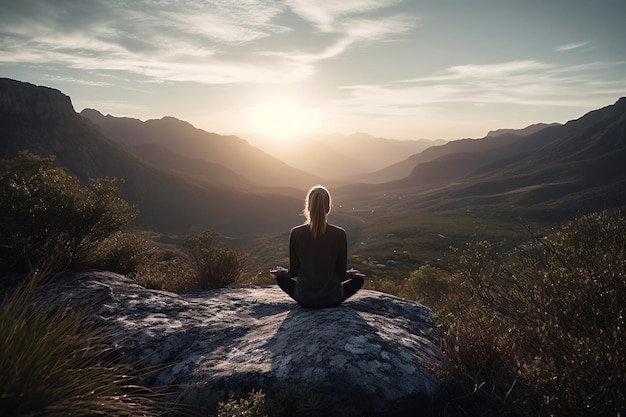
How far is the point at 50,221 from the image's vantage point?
780 centimetres

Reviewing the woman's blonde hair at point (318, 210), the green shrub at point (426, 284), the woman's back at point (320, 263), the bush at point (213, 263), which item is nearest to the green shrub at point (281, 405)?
the woman's back at point (320, 263)

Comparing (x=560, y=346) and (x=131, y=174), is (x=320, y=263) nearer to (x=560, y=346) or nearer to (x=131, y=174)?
(x=560, y=346)

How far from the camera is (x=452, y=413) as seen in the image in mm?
4348

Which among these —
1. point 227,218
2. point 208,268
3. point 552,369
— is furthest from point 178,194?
point 552,369

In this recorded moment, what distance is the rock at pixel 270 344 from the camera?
436 cm

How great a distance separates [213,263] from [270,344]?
20.5 feet

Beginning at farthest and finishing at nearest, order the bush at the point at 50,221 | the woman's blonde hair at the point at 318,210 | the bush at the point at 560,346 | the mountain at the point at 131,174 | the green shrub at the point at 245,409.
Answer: the mountain at the point at 131,174, the bush at the point at 50,221, the woman's blonde hair at the point at 318,210, the green shrub at the point at 245,409, the bush at the point at 560,346

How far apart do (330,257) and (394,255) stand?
189 feet

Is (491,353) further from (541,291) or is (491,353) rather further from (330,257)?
(330,257)

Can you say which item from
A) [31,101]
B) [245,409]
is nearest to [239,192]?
[31,101]

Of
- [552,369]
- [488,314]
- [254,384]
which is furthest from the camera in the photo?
[488,314]

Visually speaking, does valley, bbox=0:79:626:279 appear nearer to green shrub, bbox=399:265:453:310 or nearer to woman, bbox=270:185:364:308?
green shrub, bbox=399:265:453:310

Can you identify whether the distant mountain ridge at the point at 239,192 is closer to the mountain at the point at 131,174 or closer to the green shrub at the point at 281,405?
the mountain at the point at 131,174

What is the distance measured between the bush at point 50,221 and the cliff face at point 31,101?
127639 mm
